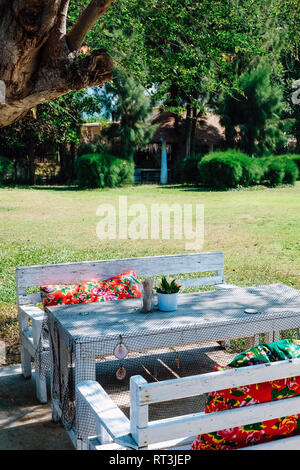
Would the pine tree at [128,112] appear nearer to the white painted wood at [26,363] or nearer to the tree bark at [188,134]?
the tree bark at [188,134]

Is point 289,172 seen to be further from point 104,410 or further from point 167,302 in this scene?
point 104,410

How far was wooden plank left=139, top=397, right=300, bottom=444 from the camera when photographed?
222 centimetres

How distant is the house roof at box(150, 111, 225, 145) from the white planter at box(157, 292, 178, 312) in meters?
31.6

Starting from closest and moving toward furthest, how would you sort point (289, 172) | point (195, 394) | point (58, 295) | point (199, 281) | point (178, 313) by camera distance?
point (195, 394), point (178, 313), point (58, 295), point (199, 281), point (289, 172)

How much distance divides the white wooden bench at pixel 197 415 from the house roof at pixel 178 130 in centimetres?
3331

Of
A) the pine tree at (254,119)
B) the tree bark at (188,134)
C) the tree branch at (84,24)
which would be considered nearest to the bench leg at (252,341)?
the tree branch at (84,24)

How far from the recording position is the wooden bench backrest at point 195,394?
2.18 meters

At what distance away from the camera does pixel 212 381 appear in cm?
224

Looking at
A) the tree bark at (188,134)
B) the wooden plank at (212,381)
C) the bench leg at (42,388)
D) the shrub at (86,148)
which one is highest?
the tree bark at (188,134)

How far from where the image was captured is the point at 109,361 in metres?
4.99

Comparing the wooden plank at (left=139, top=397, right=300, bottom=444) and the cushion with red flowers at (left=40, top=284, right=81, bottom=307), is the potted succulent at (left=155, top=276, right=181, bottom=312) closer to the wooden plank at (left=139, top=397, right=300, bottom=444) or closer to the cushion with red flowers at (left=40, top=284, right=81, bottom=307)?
the cushion with red flowers at (left=40, top=284, right=81, bottom=307)

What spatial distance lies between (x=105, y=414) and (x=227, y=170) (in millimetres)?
24140

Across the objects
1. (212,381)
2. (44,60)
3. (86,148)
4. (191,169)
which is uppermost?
(86,148)

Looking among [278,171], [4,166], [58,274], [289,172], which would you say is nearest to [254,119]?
[289,172]
